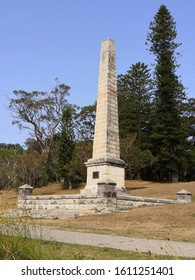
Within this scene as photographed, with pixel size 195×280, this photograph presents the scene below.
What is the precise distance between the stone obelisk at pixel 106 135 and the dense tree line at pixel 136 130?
17801 millimetres

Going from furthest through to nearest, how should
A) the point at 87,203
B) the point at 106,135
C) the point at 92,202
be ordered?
the point at 106,135, the point at 87,203, the point at 92,202

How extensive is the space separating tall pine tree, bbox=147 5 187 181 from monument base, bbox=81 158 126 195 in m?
22.2

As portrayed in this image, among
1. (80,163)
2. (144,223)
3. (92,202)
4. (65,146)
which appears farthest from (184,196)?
(65,146)

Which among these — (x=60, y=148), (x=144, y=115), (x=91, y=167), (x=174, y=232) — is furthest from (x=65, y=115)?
(x=174, y=232)

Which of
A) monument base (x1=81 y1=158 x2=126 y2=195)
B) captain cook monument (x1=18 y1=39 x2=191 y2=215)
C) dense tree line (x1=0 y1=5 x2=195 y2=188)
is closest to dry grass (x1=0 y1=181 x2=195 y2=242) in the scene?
captain cook monument (x1=18 y1=39 x2=191 y2=215)

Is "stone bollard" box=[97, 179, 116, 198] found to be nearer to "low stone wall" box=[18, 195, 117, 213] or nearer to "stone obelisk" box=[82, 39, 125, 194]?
"low stone wall" box=[18, 195, 117, 213]

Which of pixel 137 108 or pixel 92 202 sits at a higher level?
pixel 137 108

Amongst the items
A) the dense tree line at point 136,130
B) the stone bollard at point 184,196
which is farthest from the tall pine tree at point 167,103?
the stone bollard at point 184,196

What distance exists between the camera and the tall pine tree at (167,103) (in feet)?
137

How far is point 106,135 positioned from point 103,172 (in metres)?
2.03

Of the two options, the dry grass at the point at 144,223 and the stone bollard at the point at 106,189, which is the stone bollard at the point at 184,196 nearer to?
the dry grass at the point at 144,223

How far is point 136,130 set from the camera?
4653 centimetres

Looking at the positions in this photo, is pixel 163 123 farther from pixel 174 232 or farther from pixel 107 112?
pixel 174 232

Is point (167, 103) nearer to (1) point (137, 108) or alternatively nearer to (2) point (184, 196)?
(1) point (137, 108)
